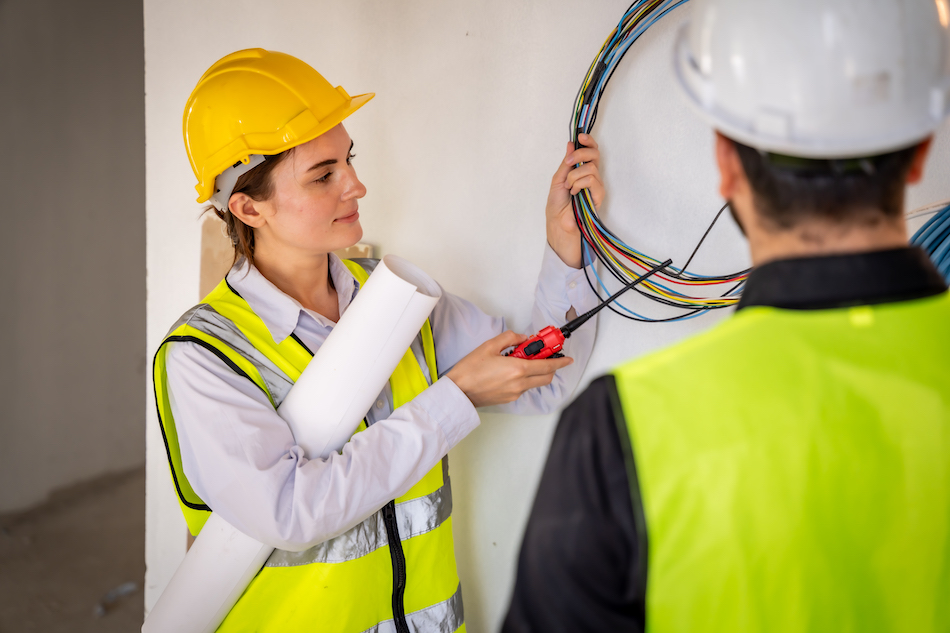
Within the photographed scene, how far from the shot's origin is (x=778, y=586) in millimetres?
545

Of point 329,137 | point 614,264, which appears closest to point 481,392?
point 614,264

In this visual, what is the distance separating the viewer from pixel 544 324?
4.57 feet

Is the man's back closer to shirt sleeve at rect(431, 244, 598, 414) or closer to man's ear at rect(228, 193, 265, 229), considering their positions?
shirt sleeve at rect(431, 244, 598, 414)

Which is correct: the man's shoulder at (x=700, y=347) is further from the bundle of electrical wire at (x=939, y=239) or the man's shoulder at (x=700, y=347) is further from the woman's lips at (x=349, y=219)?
the woman's lips at (x=349, y=219)

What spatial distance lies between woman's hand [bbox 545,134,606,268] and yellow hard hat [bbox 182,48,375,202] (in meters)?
0.46

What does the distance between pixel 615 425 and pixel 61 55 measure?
416cm

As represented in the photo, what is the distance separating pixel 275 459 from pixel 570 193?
0.75 m

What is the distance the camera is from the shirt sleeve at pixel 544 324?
1.35m

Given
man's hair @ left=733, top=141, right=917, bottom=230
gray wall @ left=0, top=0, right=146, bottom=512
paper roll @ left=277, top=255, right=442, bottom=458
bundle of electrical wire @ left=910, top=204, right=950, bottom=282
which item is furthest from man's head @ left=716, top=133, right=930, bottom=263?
gray wall @ left=0, top=0, right=146, bottom=512

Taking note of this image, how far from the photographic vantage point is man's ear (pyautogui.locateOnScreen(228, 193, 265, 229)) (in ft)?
4.19

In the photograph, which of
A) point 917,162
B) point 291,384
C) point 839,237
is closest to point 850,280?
point 839,237

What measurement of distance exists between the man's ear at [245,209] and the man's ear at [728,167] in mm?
928

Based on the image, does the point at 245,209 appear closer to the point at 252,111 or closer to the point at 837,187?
the point at 252,111

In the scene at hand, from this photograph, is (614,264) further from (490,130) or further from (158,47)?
(158,47)
